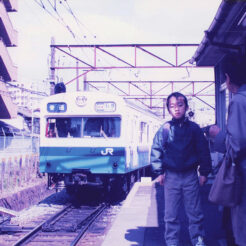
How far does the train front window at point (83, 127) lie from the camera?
10.1 meters

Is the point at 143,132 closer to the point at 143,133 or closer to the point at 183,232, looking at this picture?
the point at 143,133

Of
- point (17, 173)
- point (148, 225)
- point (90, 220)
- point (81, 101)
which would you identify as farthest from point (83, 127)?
point (148, 225)

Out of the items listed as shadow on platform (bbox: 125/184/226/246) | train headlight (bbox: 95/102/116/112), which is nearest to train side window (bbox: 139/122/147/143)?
train headlight (bbox: 95/102/116/112)

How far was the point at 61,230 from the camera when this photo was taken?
25.9 feet

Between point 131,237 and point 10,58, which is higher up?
point 10,58

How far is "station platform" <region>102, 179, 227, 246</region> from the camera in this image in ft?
15.3

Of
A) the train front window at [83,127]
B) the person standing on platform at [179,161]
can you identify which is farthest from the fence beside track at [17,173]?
the person standing on platform at [179,161]

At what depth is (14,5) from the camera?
22750 mm

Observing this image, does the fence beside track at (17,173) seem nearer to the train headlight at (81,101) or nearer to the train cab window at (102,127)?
the train cab window at (102,127)

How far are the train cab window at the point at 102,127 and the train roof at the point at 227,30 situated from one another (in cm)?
349

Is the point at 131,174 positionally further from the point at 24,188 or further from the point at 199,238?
the point at 199,238

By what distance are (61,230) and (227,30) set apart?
16.2ft

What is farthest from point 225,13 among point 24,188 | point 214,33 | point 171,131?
point 24,188

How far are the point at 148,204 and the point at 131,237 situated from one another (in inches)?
91.7
